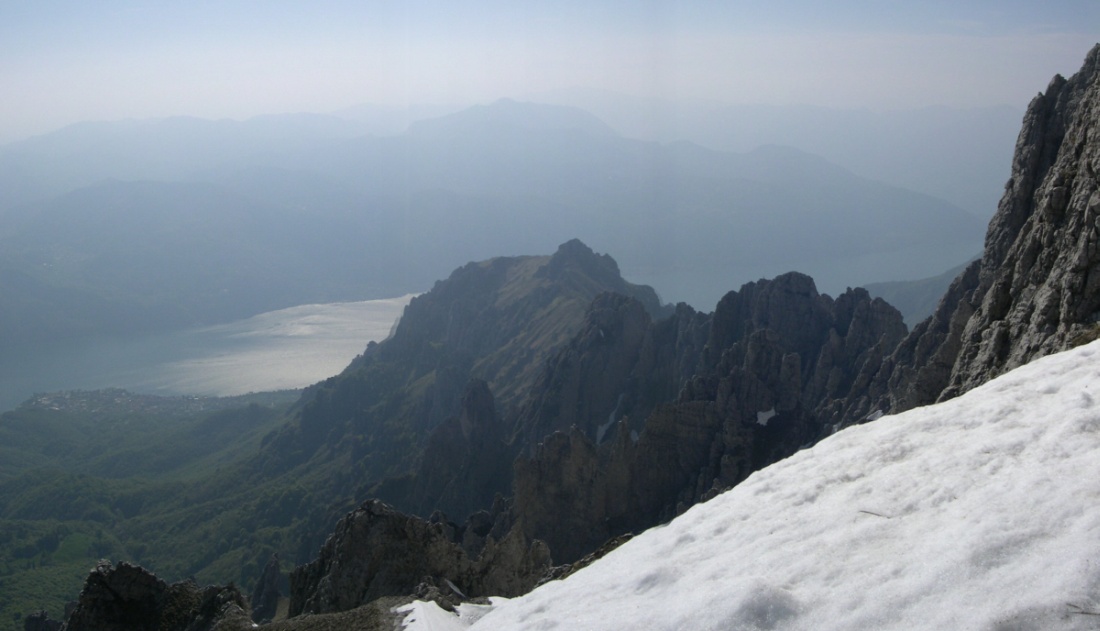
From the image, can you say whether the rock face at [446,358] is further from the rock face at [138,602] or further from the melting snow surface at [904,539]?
the melting snow surface at [904,539]

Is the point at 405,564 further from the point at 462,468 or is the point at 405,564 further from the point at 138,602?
the point at 462,468

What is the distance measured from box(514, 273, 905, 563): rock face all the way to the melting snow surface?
1200 inches

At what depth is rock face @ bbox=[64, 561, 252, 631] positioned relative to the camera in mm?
25672

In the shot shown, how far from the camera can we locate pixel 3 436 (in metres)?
146

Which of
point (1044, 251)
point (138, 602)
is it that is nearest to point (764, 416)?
point (1044, 251)

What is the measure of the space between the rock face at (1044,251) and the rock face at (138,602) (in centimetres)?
2243

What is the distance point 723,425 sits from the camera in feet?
190

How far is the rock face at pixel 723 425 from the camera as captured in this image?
56.4 meters

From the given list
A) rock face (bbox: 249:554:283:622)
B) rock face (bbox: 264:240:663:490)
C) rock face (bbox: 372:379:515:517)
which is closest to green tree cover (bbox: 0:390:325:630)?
rock face (bbox: 372:379:515:517)

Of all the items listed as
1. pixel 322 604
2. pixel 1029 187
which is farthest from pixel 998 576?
pixel 1029 187

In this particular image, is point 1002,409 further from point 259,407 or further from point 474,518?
point 259,407

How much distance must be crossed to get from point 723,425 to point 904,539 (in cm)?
4770

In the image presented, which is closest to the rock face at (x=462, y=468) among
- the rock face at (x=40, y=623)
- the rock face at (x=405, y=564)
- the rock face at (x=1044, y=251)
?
the rock face at (x=40, y=623)

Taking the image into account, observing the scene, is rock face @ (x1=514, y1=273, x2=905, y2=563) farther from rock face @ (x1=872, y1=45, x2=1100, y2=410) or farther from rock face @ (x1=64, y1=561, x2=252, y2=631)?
rock face @ (x1=64, y1=561, x2=252, y2=631)
